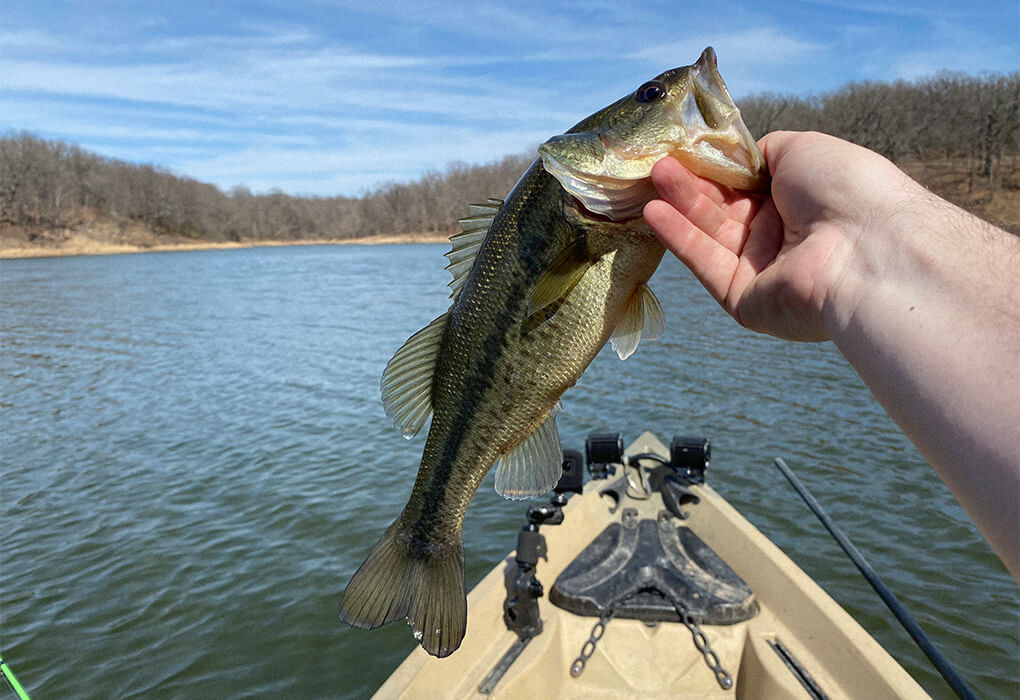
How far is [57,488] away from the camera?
10352 millimetres

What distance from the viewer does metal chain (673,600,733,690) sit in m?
4.20

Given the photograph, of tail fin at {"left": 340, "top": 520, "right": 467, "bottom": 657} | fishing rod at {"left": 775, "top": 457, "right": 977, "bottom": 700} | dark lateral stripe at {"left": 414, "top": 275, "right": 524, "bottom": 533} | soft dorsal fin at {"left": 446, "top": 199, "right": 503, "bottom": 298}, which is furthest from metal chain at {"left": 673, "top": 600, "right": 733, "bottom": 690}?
soft dorsal fin at {"left": 446, "top": 199, "right": 503, "bottom": 298}

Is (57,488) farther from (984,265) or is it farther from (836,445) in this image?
(836,445)

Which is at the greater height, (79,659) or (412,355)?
(412,355)

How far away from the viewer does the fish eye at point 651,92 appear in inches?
→ 77.8

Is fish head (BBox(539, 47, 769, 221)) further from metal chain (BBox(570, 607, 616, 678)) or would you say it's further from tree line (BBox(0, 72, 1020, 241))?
tree line (BBox(0, 72, 1020, 241))

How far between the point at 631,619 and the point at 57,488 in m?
10.3

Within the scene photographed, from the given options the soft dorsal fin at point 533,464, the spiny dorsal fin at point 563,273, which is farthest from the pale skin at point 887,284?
the soft dorsal fin at point 533,464

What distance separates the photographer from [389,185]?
127 meters

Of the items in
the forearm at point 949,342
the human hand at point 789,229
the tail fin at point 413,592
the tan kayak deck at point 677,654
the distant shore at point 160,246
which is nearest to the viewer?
the forearm at point 949,342

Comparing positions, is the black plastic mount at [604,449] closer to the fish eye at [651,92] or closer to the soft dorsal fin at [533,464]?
the soft dorsal fin at [533,464]

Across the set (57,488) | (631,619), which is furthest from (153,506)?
(631,619)

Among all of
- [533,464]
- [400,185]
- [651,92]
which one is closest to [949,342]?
[651,92]

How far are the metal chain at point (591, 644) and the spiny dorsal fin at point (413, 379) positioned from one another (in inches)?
111
